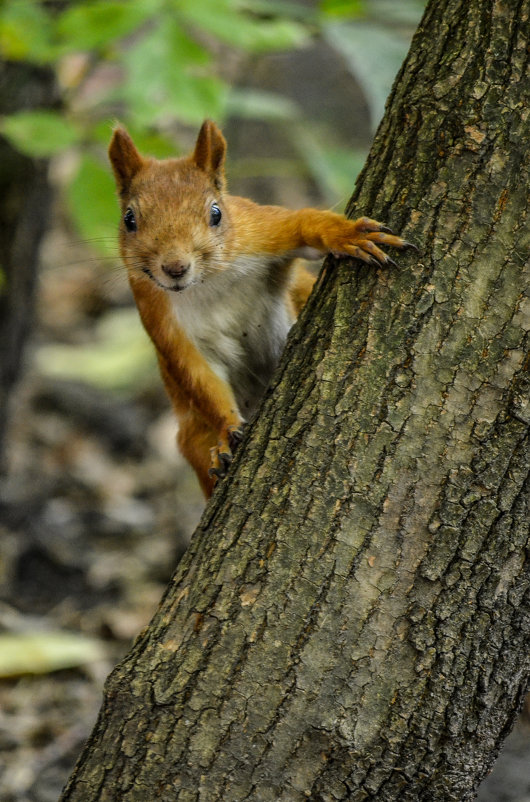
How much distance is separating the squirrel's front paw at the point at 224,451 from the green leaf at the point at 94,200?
102 cm

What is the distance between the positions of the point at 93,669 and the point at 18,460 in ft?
6.70

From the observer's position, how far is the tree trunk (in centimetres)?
174

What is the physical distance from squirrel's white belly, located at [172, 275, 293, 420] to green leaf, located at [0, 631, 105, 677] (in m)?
1.41

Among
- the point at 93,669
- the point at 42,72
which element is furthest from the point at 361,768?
the point at 42,72

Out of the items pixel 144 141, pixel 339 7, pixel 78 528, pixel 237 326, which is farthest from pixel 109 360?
pixel 237 326

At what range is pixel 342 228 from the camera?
1.95 m

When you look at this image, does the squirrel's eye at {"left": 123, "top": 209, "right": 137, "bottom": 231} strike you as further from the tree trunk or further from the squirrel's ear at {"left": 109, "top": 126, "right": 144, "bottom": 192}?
the tree trunk

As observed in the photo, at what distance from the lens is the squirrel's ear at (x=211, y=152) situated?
2.43 metres

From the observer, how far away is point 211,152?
2.46 m

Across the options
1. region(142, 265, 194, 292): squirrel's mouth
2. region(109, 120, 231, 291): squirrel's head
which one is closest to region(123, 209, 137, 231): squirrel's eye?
region(109, 120, 231, 291): squirrel's head

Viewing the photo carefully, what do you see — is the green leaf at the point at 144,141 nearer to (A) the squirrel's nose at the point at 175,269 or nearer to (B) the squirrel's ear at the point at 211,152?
(B) the squirrel's ear at the point at 211,152

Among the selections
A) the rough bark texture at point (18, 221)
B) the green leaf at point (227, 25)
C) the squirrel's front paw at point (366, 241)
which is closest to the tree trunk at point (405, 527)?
the squirrel's front paw at point (366, 241)

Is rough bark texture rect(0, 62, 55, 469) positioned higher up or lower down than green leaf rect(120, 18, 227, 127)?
lower down

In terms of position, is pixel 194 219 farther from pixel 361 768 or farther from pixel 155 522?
pixel 155 522
